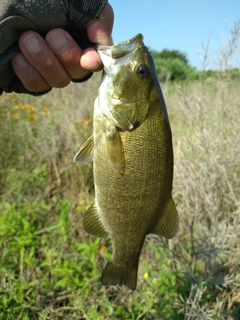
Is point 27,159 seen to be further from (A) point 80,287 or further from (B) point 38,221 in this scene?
(A) point 80,287

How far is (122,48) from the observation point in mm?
1587

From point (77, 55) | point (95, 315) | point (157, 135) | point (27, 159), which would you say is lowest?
point (95, 315)

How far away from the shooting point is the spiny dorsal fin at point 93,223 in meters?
1.83

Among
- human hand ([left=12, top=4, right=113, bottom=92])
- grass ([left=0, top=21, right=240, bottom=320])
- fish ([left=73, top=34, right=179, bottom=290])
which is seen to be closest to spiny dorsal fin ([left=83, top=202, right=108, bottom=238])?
fish ([left=73, top=34, right=179, bottom=290])

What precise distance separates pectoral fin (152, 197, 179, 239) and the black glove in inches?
34.3

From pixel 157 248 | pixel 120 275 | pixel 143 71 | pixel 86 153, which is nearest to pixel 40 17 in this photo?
pixel 143 71

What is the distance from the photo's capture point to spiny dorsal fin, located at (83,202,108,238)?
1.83 m

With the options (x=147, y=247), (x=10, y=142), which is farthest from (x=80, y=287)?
(x=10, y=142)

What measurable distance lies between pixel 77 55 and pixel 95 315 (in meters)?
1.87

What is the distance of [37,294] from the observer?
2738 millimetres

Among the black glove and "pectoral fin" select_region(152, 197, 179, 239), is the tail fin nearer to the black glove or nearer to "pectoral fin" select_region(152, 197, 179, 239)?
"pectoral fin" select_region(152, 197, 179, 239)

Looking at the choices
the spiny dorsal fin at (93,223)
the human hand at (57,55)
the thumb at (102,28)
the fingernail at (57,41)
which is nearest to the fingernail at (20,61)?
the human hand at (57,55)

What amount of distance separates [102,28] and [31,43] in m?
0.33

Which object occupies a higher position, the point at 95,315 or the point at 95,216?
the point at 95,216
